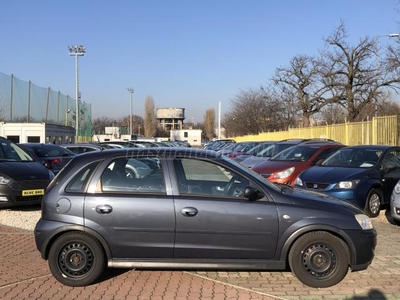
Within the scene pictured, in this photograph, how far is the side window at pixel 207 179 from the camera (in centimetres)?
512

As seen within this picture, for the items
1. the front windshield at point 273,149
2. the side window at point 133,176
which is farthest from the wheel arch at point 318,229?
the front windshield at point 273,149

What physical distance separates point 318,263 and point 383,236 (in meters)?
3.08

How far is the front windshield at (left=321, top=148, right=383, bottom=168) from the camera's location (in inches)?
386

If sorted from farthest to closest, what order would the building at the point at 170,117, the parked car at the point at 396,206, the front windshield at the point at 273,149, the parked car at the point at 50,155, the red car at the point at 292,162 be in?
1. the building at the point at 170,117
2. the front windshield at the point at 273,149
3. the parked car at the point at 50,155
4. the red car at the point at 292,162
5. the parked car at the point at 396,206

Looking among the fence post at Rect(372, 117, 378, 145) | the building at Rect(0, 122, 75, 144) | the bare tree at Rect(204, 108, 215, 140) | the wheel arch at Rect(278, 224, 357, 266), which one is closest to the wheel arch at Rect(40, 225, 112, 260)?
the wheel arch at Rect(278, 224, 357, 266)

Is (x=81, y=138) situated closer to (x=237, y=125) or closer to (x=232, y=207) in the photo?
(x=237, y=125)

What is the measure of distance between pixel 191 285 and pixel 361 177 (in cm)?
529

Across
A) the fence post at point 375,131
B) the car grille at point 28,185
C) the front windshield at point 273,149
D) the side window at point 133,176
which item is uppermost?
the fence post at point 375,131

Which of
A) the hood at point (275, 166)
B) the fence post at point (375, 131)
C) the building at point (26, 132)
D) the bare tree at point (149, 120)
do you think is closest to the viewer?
the hood at point (275, 166)

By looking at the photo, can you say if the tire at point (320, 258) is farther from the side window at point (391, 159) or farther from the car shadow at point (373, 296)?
the side window at point (391, 159)

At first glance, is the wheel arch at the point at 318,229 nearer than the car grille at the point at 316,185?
Yes

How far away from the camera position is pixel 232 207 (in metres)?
4.96

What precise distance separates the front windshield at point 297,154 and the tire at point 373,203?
2886 mm

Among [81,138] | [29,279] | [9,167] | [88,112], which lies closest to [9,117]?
[81,138]
